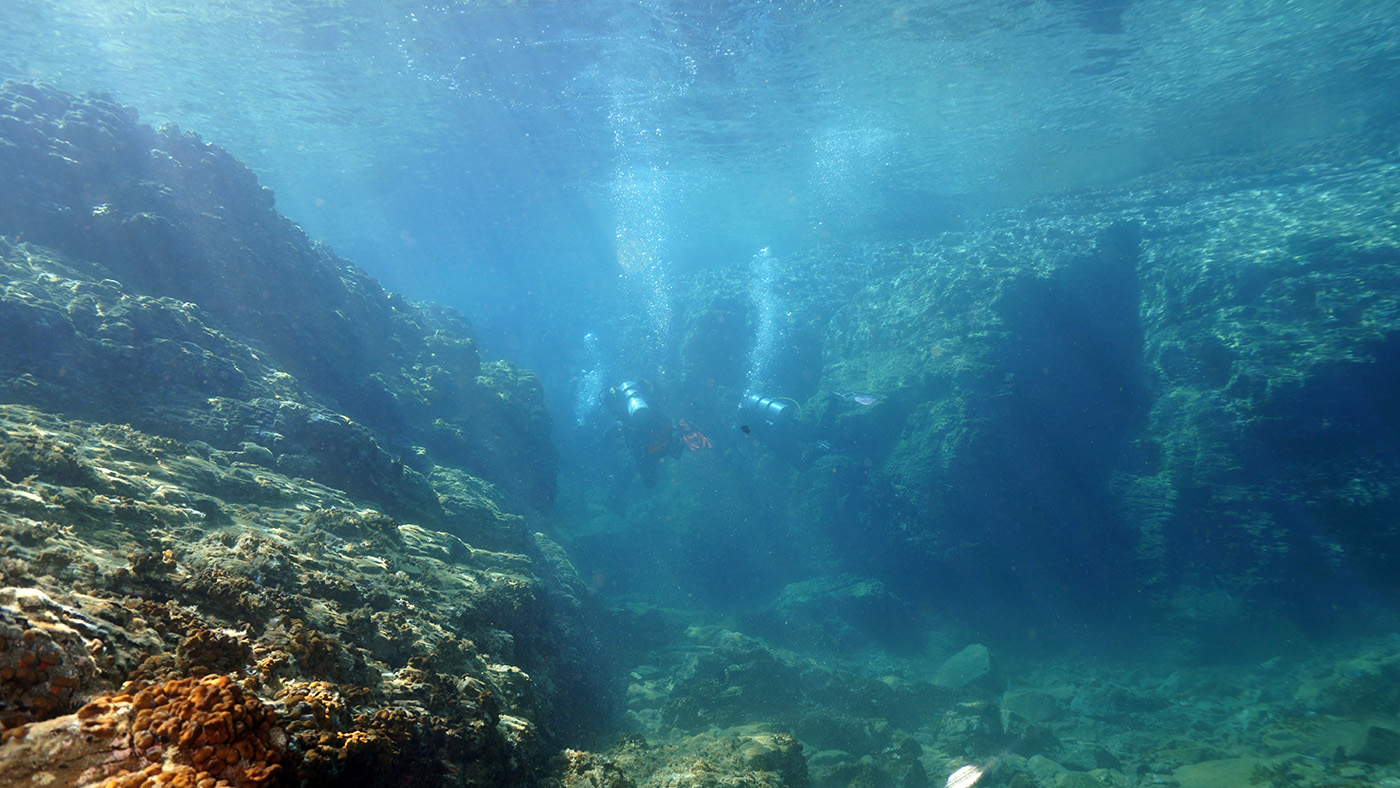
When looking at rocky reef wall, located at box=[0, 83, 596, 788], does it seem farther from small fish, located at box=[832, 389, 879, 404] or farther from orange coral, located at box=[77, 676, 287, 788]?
small fish, located at box=[832, 389, 879, 404]

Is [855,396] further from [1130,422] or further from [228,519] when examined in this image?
[228,519]

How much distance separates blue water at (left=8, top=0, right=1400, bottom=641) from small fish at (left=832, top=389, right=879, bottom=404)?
3.31 meters

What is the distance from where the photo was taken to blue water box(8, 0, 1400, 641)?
14.6 m

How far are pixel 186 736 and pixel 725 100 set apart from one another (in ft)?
75.3

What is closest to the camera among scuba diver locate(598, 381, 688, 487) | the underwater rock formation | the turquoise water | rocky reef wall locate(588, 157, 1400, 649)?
the underwater rock formation

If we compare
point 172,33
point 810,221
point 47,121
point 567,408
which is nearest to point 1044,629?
point 47,121

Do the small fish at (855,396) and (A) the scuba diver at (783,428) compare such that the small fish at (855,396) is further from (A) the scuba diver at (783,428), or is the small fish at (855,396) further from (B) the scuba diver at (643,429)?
(B) the scuba diver at (643,429)

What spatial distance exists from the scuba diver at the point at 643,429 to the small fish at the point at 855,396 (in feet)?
16.5

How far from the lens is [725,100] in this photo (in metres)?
20.3

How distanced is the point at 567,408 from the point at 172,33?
22.3 metres

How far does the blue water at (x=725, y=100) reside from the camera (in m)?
14.6

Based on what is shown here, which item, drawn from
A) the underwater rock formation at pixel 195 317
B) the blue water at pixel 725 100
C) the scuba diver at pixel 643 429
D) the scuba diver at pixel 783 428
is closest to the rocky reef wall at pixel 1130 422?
the scuba diver at pixel 783 428

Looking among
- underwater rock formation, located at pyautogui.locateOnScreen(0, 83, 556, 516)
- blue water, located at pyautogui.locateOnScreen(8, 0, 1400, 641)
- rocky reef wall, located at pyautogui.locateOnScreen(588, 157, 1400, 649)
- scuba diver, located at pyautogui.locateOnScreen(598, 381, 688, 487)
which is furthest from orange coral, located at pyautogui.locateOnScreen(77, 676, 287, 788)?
blue water, located at pyautogui.locateOnScreen(8, 0, 1400, 641)

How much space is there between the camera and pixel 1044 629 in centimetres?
1148
